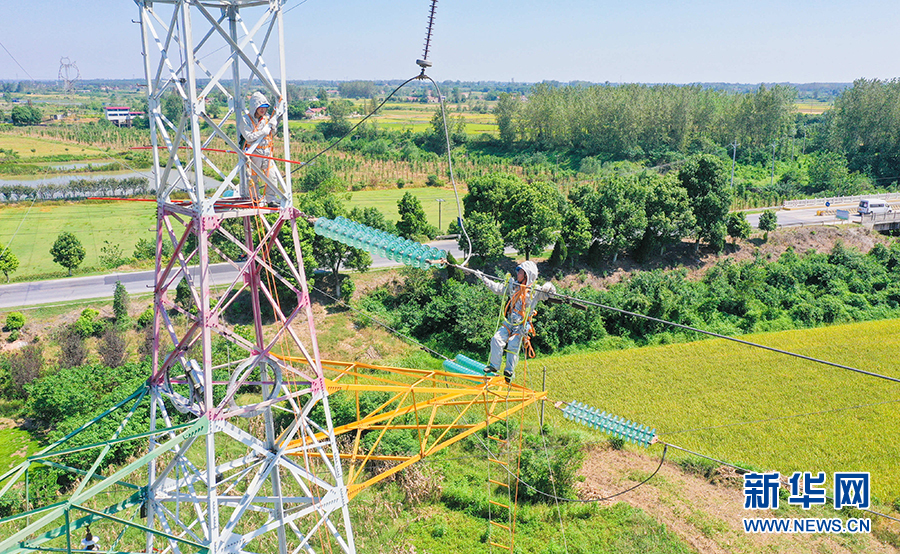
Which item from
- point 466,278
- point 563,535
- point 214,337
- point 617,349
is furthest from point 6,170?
point 563,535

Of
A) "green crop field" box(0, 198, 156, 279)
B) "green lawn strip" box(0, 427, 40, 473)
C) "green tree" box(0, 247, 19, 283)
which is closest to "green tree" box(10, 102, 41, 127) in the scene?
"green crop field" box(0, 198, 156, 279)

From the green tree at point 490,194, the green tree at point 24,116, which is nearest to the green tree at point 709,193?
the green tree at point 490,194

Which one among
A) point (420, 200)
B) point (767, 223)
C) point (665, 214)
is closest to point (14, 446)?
point (665, 214)

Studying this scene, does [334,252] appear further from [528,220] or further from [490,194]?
[528,220]

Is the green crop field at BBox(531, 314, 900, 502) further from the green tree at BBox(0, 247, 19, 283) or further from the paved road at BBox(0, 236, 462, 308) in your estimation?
the green tree at BBox(0, 247, 19, 283)

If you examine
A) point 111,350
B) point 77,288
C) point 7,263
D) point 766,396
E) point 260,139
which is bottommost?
point 766,396

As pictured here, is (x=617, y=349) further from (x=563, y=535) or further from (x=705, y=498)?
(x=563, y=535)
